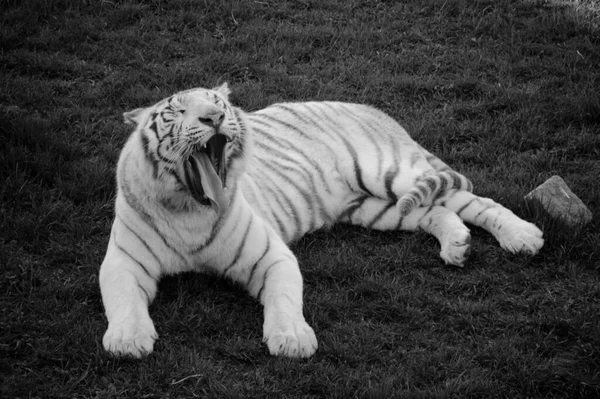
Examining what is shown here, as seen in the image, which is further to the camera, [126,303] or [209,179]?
[209,179]

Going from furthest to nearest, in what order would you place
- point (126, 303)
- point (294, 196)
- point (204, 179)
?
point (294, 196) < point (204, 179) < point (126, 303)

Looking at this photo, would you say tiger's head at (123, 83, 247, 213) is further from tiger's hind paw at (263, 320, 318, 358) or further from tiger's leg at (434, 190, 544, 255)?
tiger's leg at (434, 190, 544, 255)

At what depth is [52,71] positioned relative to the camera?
21.1ft

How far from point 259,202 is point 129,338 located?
1.32m

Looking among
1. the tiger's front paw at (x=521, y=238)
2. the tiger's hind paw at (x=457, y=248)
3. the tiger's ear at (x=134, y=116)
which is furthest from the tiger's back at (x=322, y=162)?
the tiger's ear at (x=134, y=116)

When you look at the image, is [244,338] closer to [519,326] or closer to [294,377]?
[294,377]

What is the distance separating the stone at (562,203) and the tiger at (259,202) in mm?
232

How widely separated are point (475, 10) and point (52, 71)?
4.19 meters

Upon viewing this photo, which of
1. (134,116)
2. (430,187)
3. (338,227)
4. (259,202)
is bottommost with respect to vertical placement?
(338,227)

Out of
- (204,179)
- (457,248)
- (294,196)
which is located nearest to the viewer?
(204,179)

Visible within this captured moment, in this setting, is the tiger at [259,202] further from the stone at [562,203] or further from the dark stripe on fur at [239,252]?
the stone at [562,203]

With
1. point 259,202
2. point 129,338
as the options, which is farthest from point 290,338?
point 259,202

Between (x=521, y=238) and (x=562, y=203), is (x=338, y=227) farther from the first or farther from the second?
(x=562, y=203)

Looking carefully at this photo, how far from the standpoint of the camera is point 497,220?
4.54 metres
